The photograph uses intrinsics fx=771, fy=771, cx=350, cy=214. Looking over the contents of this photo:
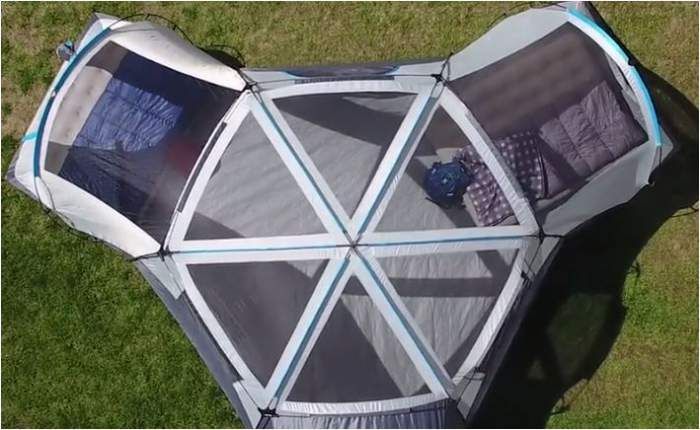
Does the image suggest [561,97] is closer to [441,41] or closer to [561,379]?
[441,41]

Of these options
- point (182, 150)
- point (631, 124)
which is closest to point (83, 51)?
point (182, 150)

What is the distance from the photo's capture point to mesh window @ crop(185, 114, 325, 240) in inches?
149

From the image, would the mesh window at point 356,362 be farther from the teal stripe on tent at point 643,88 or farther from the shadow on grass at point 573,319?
the teal stripe on tent at point 643,88

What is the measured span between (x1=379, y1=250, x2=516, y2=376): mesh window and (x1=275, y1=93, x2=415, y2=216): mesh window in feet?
1.88

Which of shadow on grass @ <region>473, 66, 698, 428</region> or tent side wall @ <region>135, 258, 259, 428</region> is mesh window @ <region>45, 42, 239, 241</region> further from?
shadow on grass @ <region>473, 66, 698, 428</region>

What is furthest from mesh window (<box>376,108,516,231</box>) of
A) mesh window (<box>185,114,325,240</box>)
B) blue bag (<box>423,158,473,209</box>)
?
mesh window (<box>185,114,325,240</box>)

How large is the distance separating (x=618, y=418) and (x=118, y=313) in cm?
320

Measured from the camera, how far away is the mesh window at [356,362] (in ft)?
12.2

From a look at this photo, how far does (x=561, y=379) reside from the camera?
4.78 metres

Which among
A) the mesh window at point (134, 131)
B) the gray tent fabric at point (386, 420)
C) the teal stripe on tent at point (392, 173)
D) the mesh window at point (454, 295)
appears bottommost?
the gray tent fabric at point (386, 420)

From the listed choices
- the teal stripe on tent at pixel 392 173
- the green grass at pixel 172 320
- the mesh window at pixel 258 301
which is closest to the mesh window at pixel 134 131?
the mesh window at pixel 258 301

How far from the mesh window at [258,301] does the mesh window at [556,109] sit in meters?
1.31

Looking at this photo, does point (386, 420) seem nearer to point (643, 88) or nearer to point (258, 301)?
point (258, 301)

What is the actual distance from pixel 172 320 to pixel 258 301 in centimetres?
127
